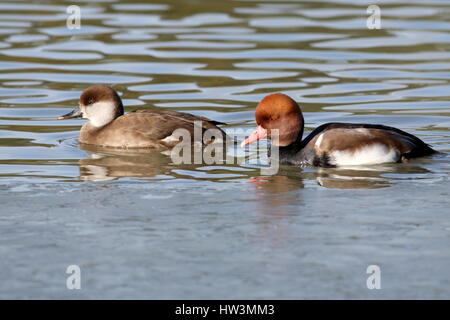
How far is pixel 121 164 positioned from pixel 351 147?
2.28 meters

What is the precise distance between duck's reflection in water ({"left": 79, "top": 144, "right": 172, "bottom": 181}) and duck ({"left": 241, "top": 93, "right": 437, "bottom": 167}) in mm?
968

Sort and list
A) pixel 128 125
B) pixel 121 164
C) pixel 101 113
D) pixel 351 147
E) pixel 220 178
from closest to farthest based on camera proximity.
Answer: pixel 220 178
pixel 351 147
pixel 121 164
pixel 128 125
pixel 101 113

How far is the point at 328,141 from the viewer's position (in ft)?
28.9

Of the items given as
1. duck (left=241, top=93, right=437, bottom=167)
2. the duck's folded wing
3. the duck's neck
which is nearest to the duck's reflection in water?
duck (left=241, top=93, right=437, bottom=167)

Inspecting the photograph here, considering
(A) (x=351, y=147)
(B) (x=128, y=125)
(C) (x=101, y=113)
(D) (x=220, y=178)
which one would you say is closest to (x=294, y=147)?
(A) (x=351, y=147)

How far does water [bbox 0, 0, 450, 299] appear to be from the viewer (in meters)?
5.80

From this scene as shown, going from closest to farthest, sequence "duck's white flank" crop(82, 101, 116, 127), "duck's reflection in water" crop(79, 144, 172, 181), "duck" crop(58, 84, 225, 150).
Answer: "duck's reflection in water" crop(79, 144, 172, 181), "duck" crop(58, 84, 225, 150), "duck's white flank" crop(82, 101, 116, 127)

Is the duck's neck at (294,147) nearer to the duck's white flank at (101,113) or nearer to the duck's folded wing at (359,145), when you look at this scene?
the duck's folded wing at (359,145)

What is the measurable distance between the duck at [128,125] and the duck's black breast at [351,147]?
1.47 meters

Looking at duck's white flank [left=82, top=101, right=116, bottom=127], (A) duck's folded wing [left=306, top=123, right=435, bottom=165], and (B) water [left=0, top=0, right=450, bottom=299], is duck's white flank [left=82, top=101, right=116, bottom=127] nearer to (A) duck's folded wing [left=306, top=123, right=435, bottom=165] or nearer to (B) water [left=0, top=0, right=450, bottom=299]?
(B) water [left=0, top=0, right=450, bottom=299]

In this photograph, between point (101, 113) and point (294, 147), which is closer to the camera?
point (294, 147)

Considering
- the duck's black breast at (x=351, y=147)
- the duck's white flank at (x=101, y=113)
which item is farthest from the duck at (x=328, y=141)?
the duck's white flank at (x=101, y=113)

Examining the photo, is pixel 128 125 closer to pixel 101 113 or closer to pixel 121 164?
pixel 101 113

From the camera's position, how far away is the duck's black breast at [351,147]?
28.8ft
